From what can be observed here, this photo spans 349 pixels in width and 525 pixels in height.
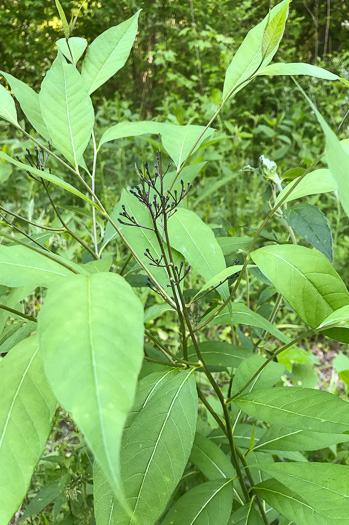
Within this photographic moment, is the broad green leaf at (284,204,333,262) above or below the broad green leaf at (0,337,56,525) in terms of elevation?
above

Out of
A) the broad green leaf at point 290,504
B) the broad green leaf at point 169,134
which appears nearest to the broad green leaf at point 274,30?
the broad green leaf at point 169,134

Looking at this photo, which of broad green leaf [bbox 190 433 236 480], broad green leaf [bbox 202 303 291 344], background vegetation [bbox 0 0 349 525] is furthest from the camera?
background vegetation [bbox 0 0 349 525]

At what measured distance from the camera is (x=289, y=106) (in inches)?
131

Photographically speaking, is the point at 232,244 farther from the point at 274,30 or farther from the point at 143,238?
the point at 274,30

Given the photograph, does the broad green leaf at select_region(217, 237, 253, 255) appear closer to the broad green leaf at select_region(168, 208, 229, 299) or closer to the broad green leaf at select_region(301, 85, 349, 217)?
the broad green leaf at select_region(168, 208, 229, 299)

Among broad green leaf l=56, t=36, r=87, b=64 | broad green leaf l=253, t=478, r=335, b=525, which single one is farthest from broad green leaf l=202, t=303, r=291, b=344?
broad green leaf l=56, t=36, r=87, b=64

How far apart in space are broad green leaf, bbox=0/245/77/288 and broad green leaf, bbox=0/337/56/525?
5 centimetres

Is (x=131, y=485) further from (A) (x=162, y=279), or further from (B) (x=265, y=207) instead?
(B) (x=265, y=207)

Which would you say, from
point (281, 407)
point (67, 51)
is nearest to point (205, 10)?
point (67, 51)

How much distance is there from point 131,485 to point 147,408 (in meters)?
0.07

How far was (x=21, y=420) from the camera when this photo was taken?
326mm

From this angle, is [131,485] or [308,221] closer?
[131,485]

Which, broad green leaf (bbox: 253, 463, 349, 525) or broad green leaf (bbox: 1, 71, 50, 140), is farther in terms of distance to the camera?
broad green leaf (bbox: 1, 71, 50, 140)

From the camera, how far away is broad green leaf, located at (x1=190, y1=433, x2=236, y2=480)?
2.06 ft
